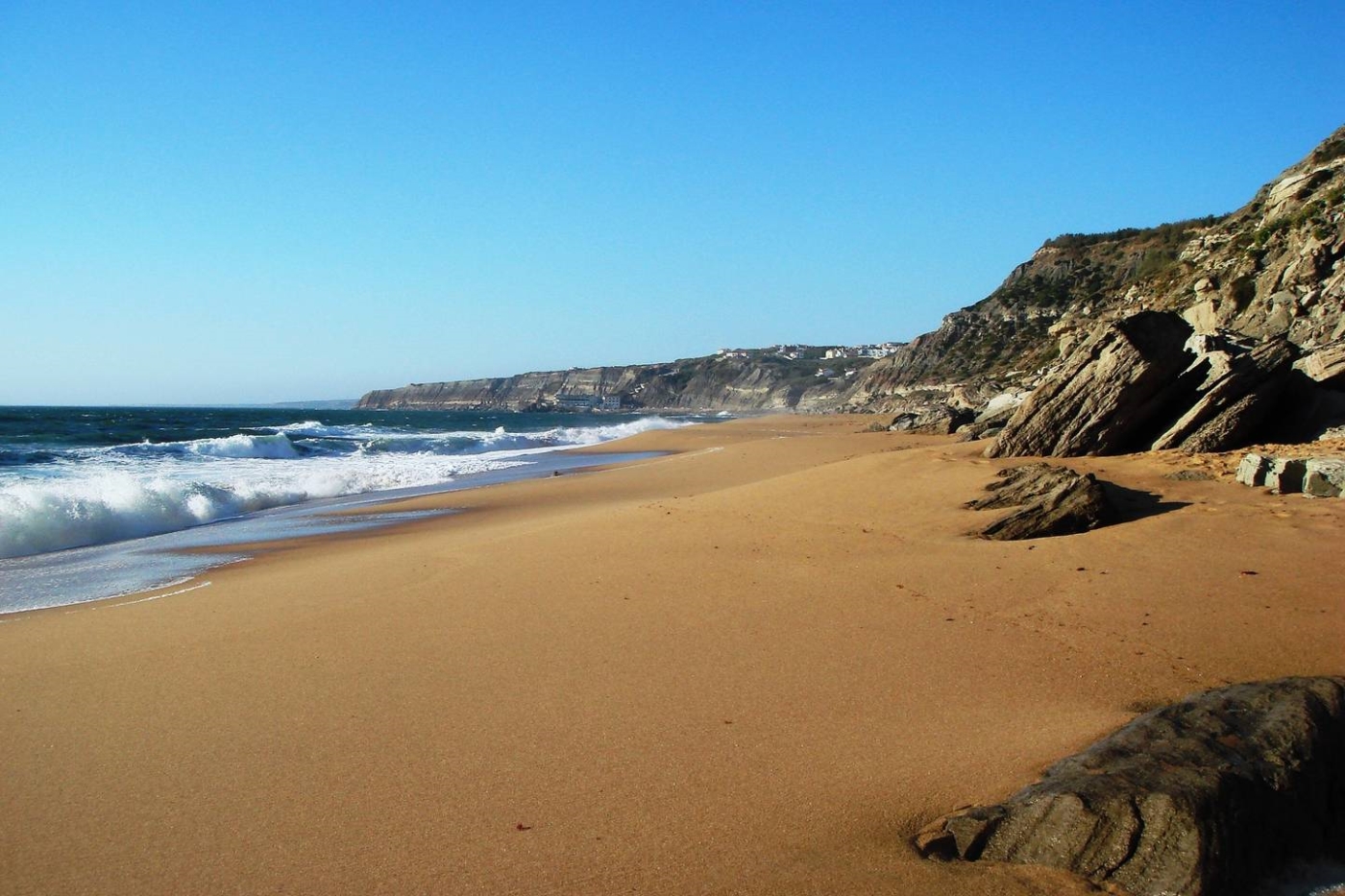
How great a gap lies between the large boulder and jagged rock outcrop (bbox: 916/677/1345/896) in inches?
337

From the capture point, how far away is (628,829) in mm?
3340

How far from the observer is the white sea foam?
12.5 metres

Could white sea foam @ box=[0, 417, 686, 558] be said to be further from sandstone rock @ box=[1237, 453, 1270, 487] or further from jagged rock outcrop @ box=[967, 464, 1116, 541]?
sandstone rock @ box=[1237, 453, 1270, 487]

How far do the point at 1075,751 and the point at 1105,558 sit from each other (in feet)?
11.7

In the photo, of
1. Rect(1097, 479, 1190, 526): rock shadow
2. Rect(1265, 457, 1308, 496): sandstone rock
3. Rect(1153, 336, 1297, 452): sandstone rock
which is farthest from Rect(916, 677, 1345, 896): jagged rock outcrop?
Rect(1153, 336, 1297, 452): sandstone rock

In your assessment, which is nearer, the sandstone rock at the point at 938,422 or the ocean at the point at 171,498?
the ocean at the point at 171,498

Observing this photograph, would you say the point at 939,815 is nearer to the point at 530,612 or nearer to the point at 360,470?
the point at 530,612

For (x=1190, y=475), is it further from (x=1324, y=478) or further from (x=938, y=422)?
(x=938, y=422)

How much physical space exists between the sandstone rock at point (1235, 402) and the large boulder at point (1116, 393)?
56 centimetres

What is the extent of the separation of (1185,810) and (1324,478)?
642 centimetres

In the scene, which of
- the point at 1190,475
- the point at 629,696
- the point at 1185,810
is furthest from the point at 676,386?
the point at 1185,810

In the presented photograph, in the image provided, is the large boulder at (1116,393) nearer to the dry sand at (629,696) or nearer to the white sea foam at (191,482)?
the dry sand at (629,696)

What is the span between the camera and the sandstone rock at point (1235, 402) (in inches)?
410

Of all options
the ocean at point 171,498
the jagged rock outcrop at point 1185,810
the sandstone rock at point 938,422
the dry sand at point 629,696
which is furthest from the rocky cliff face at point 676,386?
the jagged rock outcrop at point 1185,810
